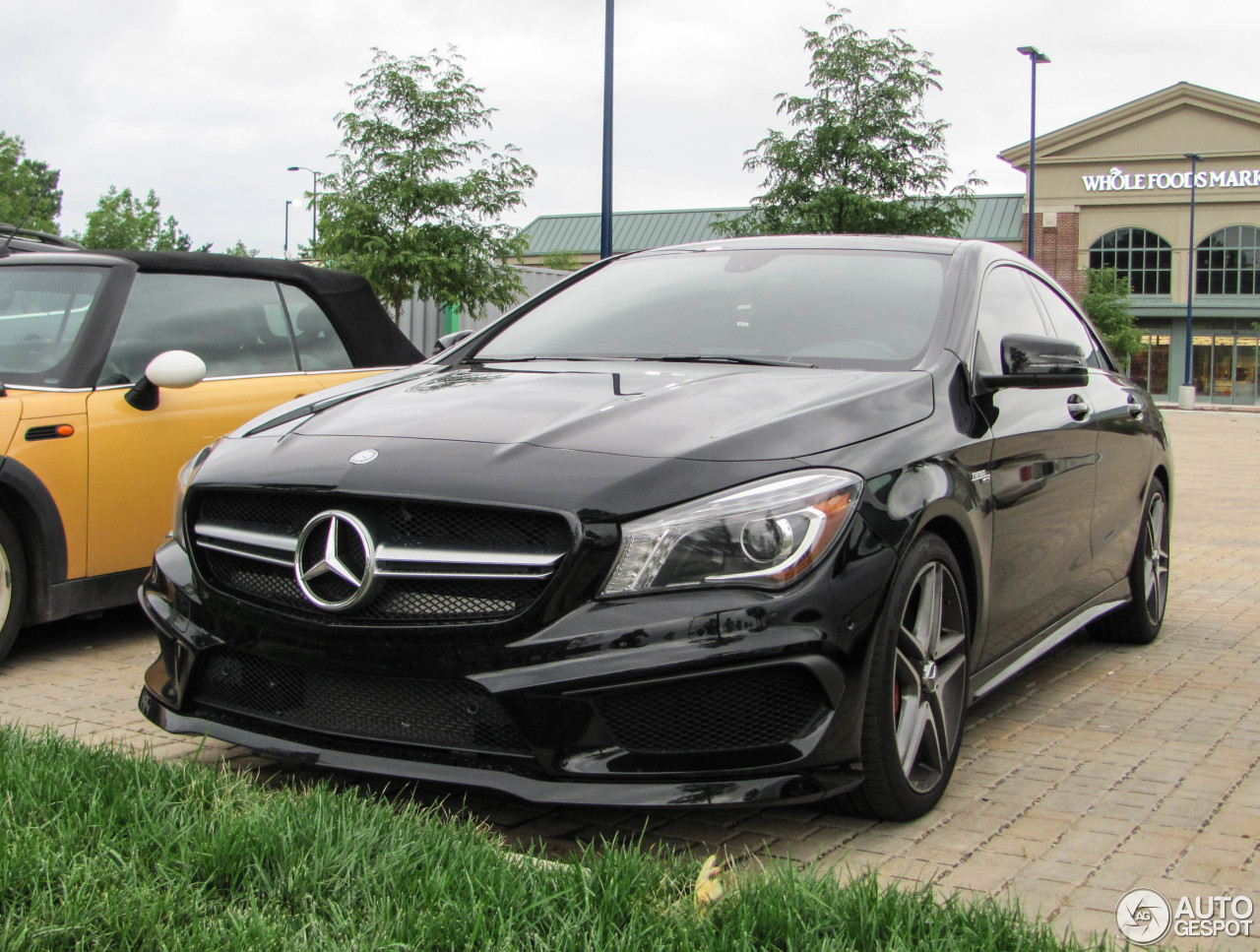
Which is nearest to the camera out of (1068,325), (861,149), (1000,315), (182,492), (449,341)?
(182,492)

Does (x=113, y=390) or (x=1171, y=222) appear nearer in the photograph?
(x=113, y=390)

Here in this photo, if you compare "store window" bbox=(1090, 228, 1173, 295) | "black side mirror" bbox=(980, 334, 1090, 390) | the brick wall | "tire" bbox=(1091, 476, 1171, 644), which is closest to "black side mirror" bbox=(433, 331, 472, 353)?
"black side mirror" bbox=(980, 334, 1090, 390)

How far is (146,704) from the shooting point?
11.7ft

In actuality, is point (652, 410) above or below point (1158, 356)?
below

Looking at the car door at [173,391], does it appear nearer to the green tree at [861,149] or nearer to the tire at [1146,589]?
the tire at [1146,589]

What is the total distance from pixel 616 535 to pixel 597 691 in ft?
1.10

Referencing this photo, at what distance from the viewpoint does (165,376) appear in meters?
5.15

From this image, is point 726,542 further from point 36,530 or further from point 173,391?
point 173,391

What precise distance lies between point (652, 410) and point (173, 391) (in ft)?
9.52

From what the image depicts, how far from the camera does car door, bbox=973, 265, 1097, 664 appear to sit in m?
3.97

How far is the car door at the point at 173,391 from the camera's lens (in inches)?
205

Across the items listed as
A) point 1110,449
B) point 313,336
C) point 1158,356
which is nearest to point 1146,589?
point 1110,449

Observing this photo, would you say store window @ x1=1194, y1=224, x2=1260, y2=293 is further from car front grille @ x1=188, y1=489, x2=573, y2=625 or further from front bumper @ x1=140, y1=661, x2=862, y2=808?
car front grille @ x1=188, y1=489, x2=573, y2=625

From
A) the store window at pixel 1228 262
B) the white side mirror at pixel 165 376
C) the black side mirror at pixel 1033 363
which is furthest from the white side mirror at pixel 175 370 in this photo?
the store window at pixel 1228 262
